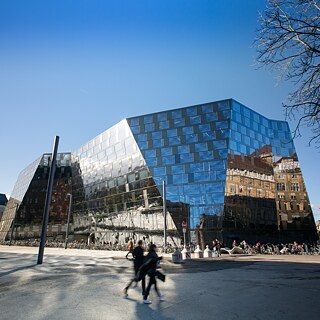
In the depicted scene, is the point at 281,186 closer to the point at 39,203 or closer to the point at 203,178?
the point at 203,178

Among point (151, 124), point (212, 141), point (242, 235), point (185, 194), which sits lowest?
point (242, 235)

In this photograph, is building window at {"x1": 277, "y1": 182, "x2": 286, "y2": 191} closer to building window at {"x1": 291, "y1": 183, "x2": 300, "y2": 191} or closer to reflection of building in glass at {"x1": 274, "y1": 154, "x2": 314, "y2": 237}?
reflection of building in glass at {"x1": 274, "y1": 154, "x2": 314, "y2": 237}

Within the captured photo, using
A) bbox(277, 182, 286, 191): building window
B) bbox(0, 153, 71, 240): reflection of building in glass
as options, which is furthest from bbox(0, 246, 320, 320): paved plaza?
bbox(0, 153, 71, 240): reflection of building in glass

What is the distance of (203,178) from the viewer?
3512 centimetres

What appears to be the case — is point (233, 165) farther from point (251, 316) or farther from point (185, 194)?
point (251, 316)

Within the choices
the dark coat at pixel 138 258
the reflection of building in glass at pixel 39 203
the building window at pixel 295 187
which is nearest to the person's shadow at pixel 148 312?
the dark coat at pixel 138 258

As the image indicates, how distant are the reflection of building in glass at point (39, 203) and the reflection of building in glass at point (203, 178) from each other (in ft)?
44.9

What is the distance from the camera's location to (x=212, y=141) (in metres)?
36.4

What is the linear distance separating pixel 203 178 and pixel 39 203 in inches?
1555

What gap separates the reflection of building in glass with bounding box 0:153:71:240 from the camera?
55094 mm

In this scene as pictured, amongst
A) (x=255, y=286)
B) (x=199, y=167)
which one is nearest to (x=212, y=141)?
(x=199, y=167)

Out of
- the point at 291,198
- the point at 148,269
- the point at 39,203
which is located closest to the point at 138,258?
the point at 148,269

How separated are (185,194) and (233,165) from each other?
24.3 ft

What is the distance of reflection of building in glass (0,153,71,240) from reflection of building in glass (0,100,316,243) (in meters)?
13.7
